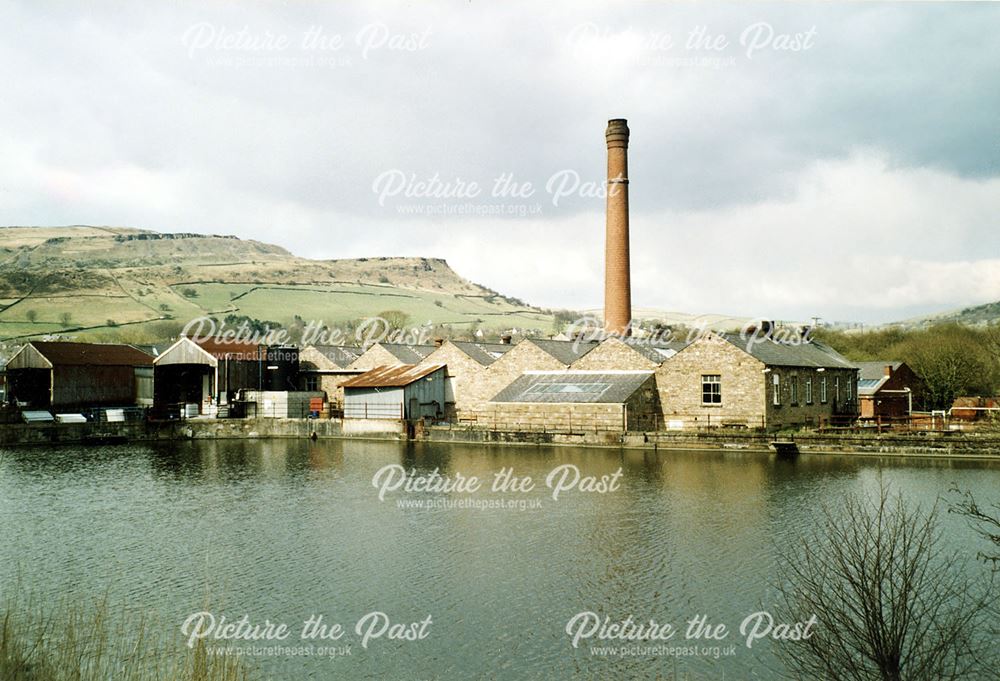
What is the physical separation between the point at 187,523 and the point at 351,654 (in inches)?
406

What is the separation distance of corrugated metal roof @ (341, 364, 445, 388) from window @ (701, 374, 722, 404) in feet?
51.9

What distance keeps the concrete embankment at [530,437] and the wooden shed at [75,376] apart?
6791mm

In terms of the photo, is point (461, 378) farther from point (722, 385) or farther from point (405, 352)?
point (722, 385)

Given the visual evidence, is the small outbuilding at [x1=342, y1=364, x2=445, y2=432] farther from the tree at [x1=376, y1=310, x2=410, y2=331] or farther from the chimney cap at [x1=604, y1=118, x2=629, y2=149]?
the tree at [x1=376, y1=310, x2=410, y2=331]

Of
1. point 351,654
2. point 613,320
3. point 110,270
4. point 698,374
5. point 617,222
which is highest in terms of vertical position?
point 110,270

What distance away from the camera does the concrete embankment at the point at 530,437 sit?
29.1m

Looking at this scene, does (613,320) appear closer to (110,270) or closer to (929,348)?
(929,348)

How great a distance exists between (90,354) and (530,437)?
97.4ft

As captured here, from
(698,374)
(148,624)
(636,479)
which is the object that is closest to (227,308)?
(698,374)

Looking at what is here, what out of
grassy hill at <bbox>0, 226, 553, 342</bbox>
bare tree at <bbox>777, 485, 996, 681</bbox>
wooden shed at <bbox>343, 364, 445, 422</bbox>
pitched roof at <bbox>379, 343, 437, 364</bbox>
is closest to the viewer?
bare tree at <bbox>777, 485, 996, 681</bbox>

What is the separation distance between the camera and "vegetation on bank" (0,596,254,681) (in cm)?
927

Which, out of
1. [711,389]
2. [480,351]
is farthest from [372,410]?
[711,389]

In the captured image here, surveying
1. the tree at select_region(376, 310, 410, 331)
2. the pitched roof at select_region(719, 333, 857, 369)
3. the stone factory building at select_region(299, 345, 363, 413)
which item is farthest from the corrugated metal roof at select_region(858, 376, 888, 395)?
the tree at select_region(376, 310, 410, 331)

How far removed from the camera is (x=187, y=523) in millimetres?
20078
